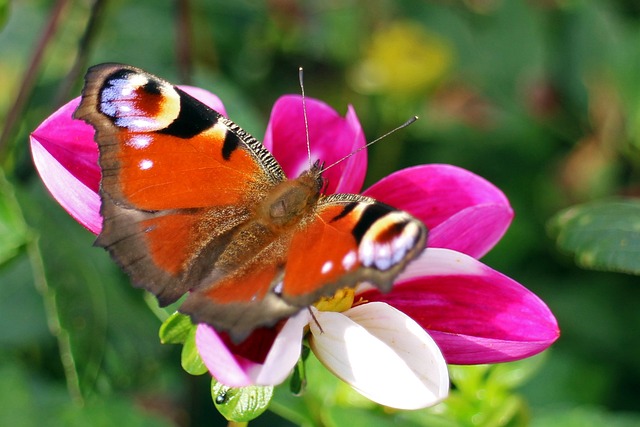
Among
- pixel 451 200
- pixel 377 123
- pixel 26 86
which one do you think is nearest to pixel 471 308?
pixel 451 200

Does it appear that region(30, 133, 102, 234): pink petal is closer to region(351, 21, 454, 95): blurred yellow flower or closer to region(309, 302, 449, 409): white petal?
region(309, 302, 449, 409): white petal

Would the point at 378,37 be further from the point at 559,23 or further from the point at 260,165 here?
the point at 260,165

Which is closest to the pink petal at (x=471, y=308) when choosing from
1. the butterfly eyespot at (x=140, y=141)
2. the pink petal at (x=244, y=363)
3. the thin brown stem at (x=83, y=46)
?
the pink petal at (x=244, y=363)

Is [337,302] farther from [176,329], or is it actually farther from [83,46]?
[83,46]

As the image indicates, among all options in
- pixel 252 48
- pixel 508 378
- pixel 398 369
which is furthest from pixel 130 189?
pixel 252 48

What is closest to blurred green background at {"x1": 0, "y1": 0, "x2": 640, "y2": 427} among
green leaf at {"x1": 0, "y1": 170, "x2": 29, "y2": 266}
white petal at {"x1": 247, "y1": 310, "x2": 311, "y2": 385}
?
green leaf at {"x1": 0, "y1": 170, "x2": 29, "y2": 266}

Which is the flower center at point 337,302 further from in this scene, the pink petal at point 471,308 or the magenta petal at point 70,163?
the magenta petal at point 70,163
